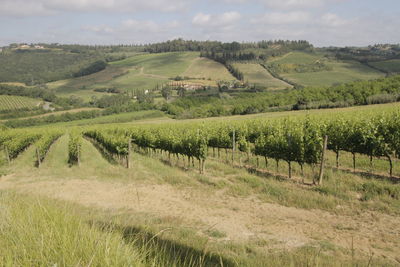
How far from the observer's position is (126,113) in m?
90.7

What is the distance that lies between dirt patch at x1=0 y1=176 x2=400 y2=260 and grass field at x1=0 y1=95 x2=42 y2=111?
9700 centimetres

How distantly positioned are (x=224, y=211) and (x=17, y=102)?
366ft

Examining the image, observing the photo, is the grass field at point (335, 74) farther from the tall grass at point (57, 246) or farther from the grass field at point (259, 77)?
the tall grass at point (57, 246)

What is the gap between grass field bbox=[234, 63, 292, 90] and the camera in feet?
359

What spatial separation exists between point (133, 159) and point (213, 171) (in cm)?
1008

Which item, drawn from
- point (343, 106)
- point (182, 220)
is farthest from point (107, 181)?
point (343, 106)

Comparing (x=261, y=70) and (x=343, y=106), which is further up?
(x=261, y=70)

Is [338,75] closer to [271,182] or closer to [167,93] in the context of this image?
[167,93]

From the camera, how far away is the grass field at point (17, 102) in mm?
95188

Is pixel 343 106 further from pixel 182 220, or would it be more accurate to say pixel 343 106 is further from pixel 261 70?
pixel 261 70

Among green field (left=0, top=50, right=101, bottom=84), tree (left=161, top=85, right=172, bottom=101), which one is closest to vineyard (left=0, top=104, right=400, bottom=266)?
tree (left=161, top=85, right=172, bottom=101)

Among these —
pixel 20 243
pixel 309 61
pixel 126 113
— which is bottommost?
pixel 126 113

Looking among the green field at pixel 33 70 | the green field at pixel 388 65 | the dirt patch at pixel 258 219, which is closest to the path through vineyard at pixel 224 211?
the dirt patch at pixel 258 219

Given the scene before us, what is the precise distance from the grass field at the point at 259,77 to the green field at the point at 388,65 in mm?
40043
